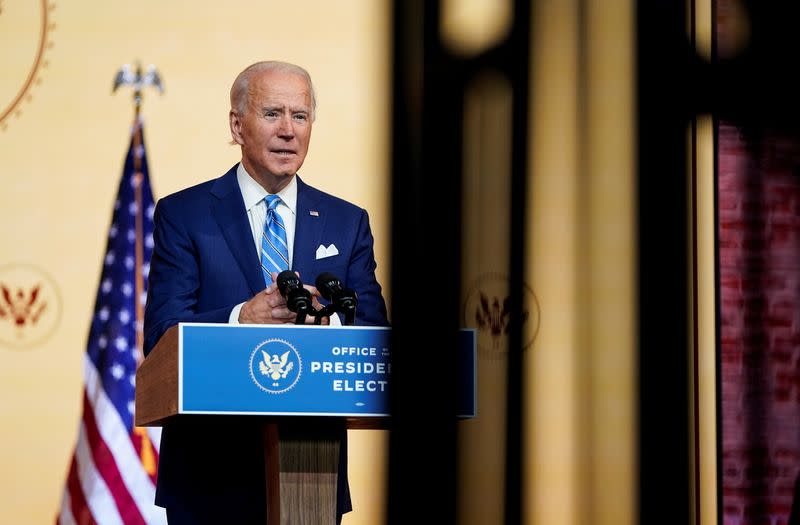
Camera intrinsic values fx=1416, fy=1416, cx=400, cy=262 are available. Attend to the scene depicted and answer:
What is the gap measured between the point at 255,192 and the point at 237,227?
0.16 meters

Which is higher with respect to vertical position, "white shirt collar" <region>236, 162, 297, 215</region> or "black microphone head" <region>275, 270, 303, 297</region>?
"white shirt collar" <region>236, 162, 297, 215</region>

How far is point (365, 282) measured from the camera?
3539mm

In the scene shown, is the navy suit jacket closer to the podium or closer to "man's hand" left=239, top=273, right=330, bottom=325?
"man's hand" left=239, top=273, right=330, bottom=325

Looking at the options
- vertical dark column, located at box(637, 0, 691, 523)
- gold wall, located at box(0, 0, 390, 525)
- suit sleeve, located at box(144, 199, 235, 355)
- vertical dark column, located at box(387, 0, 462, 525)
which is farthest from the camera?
gold wall, located at box(0, 0, 390, 525)

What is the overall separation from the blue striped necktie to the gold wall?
176cm

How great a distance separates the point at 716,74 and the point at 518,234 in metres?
0.94

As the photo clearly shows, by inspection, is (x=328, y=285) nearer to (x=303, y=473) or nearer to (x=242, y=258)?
(x=303, y=473)

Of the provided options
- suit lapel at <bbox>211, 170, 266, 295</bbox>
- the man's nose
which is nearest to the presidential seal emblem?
suit lapel at <bbox>211, 170, 266, 295</bbox>

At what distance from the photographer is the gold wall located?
211 inches

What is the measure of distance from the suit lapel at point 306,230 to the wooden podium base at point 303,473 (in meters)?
0.72

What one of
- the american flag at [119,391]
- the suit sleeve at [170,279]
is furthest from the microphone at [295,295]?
the american flag at [119,391]

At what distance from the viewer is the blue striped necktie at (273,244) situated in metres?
3.45

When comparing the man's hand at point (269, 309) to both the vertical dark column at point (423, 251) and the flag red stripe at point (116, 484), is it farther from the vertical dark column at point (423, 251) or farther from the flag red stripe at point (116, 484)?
the flag red stripe at point (116, 484)

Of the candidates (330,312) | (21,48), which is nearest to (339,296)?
(330,312)
